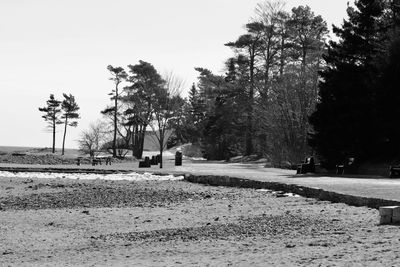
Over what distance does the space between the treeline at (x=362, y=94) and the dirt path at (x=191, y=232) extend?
1321 cm

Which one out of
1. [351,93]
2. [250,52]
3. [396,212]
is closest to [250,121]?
[250,52]

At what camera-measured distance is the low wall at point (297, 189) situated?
556 inches

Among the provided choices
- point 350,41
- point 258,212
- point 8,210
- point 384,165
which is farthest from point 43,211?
point 350,41

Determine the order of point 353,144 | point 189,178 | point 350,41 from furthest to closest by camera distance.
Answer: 1. point 350,41
2. point 353,144
3. point 189,178

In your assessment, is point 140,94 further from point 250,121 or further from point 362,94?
point 362,94

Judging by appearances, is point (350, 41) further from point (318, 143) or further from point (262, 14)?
point (262, 14)

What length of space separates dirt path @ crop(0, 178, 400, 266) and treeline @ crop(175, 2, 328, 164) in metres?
24.4

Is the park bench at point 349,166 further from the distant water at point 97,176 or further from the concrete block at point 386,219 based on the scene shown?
the concrete block at point 386,219

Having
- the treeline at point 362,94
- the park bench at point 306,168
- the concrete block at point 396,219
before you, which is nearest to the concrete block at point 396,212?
the concrete block at point 396,219

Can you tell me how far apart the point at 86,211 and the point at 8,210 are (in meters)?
2.17

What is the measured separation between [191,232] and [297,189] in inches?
334

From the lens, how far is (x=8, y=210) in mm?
15688

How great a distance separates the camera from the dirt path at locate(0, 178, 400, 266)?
27.4ft

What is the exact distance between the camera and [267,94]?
51.2 metres
